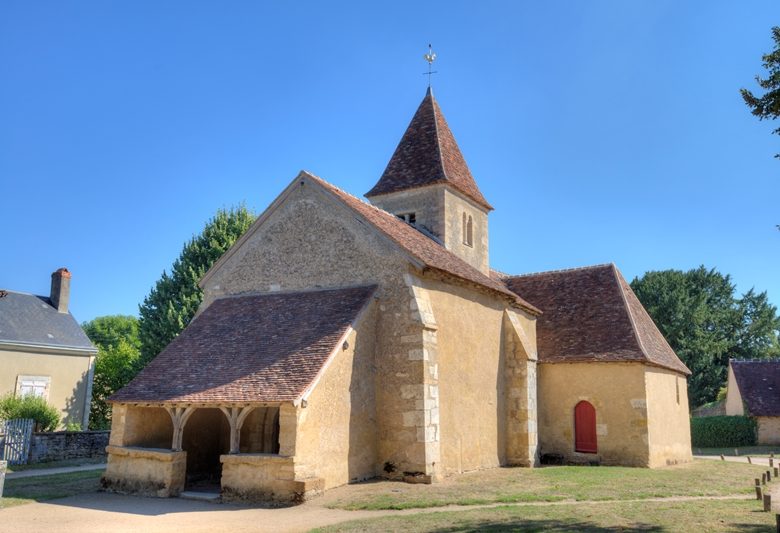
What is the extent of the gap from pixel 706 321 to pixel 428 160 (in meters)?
33.6

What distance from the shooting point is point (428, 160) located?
23.3m

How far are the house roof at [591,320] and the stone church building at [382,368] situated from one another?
0.26 feet

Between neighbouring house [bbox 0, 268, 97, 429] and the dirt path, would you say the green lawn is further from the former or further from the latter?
neighbouring house [bbox 0, 268, 97, 429]

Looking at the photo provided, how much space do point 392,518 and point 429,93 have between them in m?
19.1

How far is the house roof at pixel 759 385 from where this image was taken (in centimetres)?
3300

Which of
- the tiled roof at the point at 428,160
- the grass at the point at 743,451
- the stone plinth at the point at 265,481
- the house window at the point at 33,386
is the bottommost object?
the grass at the point at 743,451

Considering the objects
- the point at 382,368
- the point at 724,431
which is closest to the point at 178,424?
the point at 382,368

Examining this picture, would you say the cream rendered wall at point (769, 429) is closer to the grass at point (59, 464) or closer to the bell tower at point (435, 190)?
the bell tower at point (435, 190)

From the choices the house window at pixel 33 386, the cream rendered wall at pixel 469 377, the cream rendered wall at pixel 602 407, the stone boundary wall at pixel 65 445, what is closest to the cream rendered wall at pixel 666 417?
the cream rendered wall at pixel 602 407

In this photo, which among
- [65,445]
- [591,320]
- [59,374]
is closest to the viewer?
[65,445]

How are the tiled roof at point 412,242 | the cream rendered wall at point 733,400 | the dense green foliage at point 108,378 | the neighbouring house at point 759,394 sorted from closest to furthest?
A: the tiled roof at point 412,242 < the dense green foliage at point 108,378 < the neighbouring house at point 759,394 < the cream rendered wall at point 733,400

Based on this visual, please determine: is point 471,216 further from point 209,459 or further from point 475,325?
point 209,459

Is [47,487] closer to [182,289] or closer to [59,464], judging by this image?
[59,464]

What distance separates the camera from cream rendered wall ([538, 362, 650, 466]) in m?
19.7
